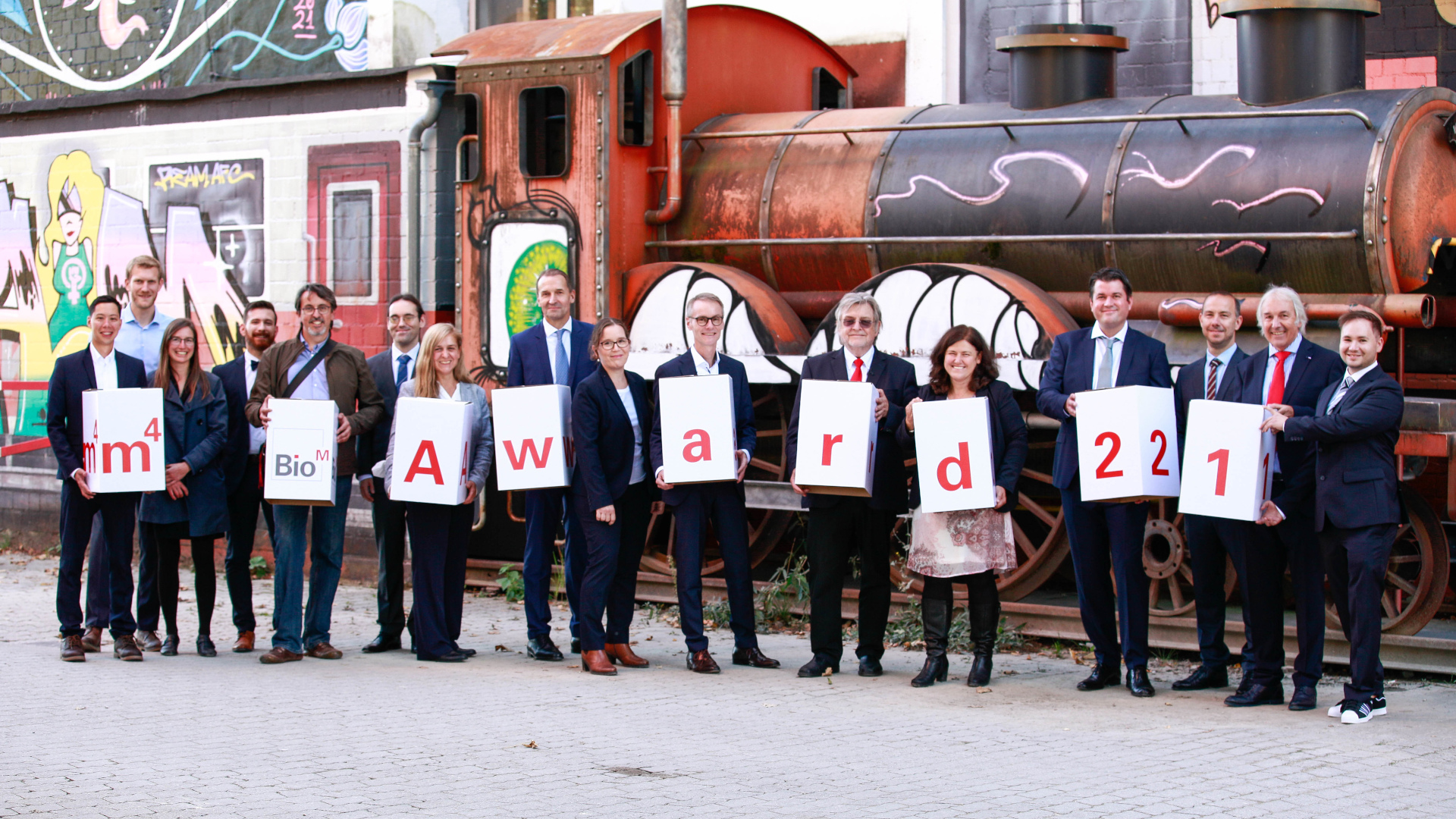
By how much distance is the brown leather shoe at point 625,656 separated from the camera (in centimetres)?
783

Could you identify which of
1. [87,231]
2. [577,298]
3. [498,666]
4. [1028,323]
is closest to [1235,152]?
[1028,323]

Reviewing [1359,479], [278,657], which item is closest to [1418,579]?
[1359,479]

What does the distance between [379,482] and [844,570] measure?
247 cm

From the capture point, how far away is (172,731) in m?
6.16

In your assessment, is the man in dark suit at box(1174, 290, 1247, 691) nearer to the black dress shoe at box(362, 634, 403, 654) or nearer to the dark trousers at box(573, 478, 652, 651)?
the dark trousers at box(573, 478, 652, 651)

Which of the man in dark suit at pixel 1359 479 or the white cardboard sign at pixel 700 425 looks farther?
the white cardboard sign at pixel 700 425

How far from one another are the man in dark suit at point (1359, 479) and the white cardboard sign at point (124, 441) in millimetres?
5100

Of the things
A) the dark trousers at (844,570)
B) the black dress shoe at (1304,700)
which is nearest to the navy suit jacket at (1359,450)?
the black dress shoe at (1304,700)

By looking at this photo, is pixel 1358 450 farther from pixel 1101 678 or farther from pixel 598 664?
pixel 598 664

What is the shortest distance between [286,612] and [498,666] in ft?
3.54

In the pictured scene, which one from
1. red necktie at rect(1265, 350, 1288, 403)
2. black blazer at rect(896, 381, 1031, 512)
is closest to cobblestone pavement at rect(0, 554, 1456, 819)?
black blazer at rect(896, 381, 1031, 512)

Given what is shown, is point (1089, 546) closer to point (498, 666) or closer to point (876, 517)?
point (876, 517)

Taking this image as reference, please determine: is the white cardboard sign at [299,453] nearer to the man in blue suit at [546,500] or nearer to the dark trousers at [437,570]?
the dark trousers at [437,570]

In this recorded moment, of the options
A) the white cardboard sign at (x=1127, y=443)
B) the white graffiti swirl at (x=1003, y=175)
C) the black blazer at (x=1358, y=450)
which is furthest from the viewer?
the white graffiti swirl at (x=1003, y=175)
